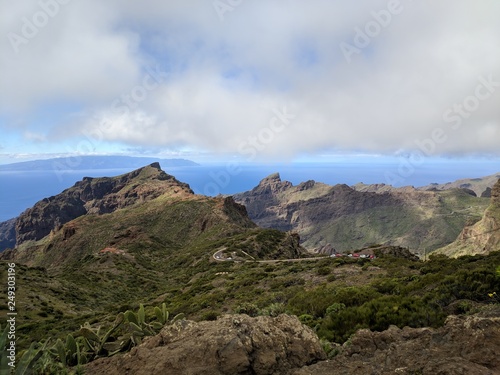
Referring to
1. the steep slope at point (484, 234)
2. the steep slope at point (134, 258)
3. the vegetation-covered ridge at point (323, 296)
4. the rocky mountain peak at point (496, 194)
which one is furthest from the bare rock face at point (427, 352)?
the rocky mountain peak at point (496, 194)

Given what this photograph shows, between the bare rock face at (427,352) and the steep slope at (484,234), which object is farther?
the steep slope at (484,234)

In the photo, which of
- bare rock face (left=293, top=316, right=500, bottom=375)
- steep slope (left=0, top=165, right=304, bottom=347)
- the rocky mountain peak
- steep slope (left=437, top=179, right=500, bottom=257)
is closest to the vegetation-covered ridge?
steep slope (left=0, top=165, right=304, bottom=347)

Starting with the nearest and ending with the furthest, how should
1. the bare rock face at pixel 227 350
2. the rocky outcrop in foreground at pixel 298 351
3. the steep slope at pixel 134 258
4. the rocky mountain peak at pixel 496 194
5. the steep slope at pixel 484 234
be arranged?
the rocky outcrop in foreground at pixel 298 351, the bare rock face at pixel 227 350, the steep slope at pixel 134 258, the steep slope at pixel 484 234, the rocky mountain peak at pixel 496 194

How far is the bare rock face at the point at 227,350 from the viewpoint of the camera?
21.3ft

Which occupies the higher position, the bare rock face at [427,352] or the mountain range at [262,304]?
the bare rock face at [427,352]

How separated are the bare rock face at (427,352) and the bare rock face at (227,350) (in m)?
0.50

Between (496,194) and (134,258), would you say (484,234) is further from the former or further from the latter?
(134,258)

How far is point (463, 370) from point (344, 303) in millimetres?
8485

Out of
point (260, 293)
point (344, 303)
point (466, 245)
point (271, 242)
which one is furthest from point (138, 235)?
point (466, 245)

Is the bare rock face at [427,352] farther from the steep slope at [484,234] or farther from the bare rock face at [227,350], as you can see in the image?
the steep slope at [484,234]

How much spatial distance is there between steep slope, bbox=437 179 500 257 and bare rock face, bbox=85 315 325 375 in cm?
16485

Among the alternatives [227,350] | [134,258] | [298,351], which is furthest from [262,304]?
[134,258]

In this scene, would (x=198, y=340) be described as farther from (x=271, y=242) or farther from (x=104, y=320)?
(x=271, y=242)

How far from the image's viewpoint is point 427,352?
6.50 m
